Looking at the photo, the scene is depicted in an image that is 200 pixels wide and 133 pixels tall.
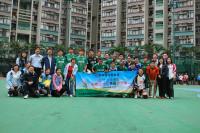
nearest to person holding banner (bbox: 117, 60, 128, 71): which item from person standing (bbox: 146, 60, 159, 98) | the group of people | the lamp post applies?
the group of people

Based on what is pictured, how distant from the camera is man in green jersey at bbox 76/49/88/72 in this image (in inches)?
597

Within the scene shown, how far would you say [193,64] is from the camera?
49906mm

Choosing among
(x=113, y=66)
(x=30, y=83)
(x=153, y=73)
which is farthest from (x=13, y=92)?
(x=153, y=73)

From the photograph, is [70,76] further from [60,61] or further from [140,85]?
[140,85]

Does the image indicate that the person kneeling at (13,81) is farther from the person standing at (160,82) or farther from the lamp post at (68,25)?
the lamp post at (68,25)

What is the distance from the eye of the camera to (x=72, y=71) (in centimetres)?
1509

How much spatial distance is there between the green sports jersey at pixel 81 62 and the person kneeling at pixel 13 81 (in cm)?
261

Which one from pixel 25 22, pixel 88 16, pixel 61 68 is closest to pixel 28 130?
pixel 61 68

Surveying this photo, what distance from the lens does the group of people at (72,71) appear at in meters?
13.9

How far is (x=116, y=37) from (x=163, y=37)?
38.7 ft

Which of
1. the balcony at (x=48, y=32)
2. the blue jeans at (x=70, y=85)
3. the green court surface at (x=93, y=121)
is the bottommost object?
the green court surface at (x=93, y=121)

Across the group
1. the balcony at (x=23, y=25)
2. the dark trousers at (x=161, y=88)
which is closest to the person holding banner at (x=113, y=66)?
the dark trousers at (x=161, y=88)

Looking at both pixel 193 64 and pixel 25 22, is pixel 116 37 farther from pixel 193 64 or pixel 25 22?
pixel 193 64

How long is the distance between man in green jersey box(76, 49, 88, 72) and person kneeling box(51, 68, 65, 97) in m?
1.05
